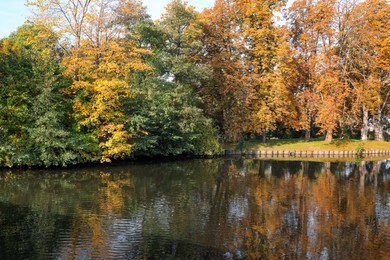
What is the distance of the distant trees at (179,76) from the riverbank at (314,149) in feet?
7.84

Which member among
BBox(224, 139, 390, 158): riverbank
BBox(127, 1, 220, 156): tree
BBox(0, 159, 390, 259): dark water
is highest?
BBox(127, 1, 220, 156): tree

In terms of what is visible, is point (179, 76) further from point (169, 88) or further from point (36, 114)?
point (36, 114)

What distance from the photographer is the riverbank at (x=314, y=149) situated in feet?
157

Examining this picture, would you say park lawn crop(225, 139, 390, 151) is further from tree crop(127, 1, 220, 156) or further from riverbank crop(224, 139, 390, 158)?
tree crop(127, 1, 220, 156)

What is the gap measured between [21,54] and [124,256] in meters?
24.6

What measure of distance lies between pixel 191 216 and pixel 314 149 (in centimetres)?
3502

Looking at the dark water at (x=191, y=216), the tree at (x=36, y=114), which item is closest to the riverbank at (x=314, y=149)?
the dark water at (x=191, y=216)

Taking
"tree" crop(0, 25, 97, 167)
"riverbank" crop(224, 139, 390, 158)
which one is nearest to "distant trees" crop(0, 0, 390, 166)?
"tree" crop(0, 25, 97, 167)

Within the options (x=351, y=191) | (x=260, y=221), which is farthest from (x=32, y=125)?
(x=351, y=191)

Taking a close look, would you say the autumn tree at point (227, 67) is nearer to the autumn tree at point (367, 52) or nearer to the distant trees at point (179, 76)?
the distant trees at point (179, 76)

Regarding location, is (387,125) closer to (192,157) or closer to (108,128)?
(192,157)

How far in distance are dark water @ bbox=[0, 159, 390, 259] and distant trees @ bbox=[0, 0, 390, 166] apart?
4279 mm

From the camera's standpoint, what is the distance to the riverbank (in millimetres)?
47938

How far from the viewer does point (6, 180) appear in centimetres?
2498
